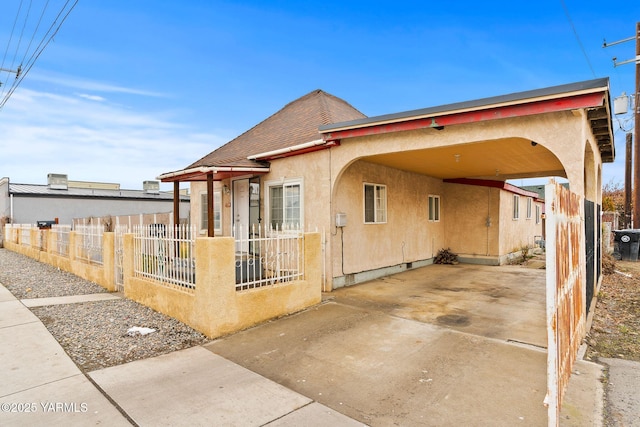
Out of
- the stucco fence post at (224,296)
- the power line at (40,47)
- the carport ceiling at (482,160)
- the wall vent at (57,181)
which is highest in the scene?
Result: the power line at (40,47)

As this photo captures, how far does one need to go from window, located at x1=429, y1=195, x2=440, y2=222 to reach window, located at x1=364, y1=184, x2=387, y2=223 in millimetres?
3399

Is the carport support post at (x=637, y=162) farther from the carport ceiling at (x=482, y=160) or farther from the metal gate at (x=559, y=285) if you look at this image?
the metal gate at (x=559, y=285)

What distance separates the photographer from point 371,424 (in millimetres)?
2996

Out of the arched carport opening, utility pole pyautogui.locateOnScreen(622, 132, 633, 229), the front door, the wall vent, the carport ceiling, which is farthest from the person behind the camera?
the wall vent

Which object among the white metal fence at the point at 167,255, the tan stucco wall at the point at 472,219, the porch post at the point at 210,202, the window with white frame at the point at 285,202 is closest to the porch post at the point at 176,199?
the porch post at the point at 210,202

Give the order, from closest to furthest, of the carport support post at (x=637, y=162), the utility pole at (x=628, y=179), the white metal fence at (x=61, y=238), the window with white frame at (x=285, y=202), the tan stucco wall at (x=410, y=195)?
the tan stucco wall at (x=410, y=195) → the window with white frame at (x=285, y=202) → the white metal fence at (x=61, y=238) → the carport support post at (x=637, y=162) → the utility pole at (x=628, y=179)

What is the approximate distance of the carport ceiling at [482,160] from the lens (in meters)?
7.60

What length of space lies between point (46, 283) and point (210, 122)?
14647 millimetres

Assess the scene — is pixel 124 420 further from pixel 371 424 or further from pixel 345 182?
pixel 345 182

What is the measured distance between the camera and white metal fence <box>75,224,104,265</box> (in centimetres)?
888

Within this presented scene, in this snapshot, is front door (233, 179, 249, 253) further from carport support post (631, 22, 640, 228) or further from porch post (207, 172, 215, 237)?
carport support post (631, 22, 640, 228)

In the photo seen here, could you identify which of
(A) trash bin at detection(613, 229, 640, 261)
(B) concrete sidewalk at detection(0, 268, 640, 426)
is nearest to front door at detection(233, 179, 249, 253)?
(B) concrete sidewalk at detection(0, 268, 640, 426)

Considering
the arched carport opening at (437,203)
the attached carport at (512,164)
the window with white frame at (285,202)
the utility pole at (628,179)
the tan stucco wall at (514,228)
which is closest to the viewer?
the attached carport at (512,164)

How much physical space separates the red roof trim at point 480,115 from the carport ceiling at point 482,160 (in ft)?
2.56
